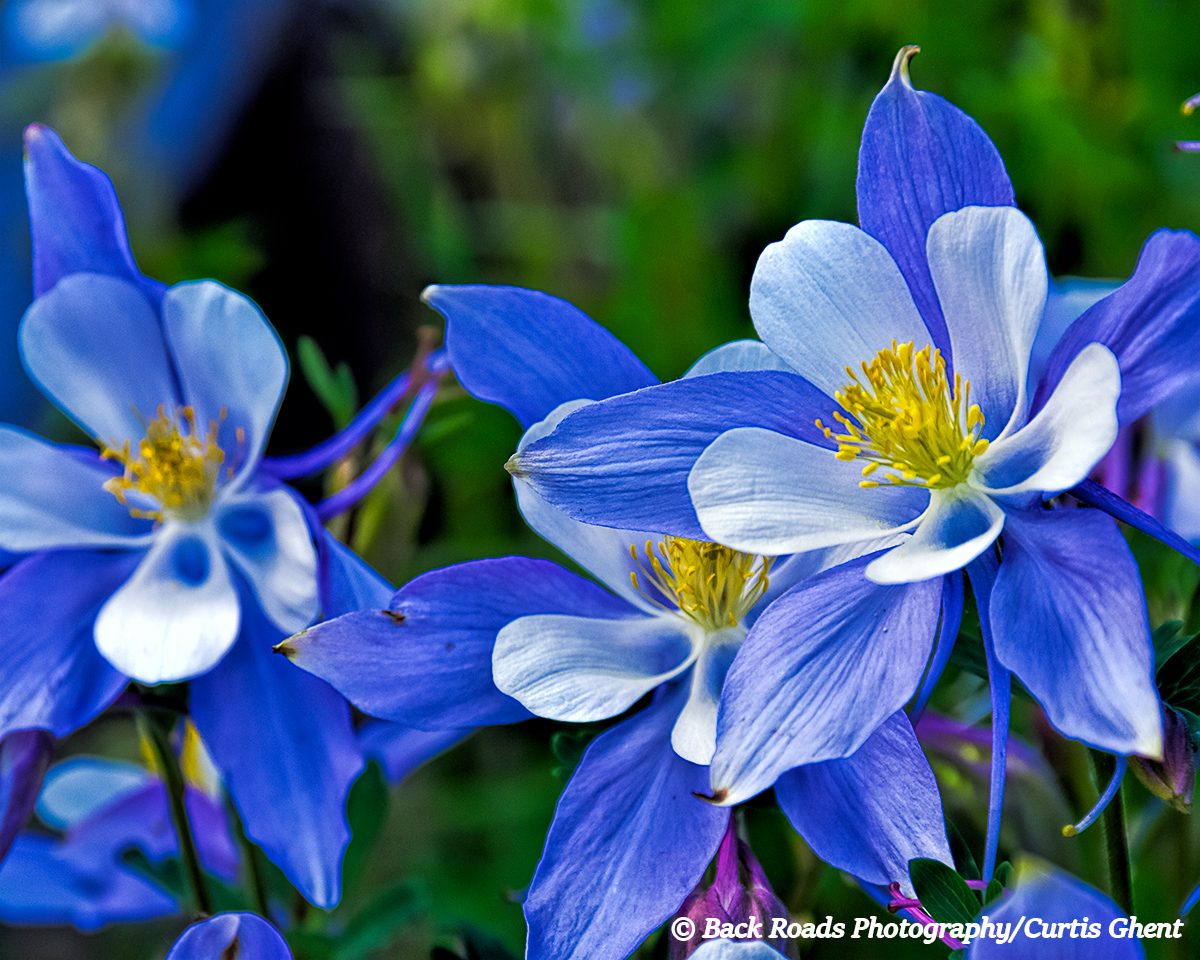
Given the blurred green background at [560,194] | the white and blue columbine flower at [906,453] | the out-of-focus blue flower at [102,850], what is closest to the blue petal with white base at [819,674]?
the white and blue columbine flower at [906,453]

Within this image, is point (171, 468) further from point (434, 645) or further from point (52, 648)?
point (434, 645)

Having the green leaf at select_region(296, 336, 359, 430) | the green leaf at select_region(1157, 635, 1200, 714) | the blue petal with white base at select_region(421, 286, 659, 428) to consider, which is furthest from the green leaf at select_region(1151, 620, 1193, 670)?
the green leaf at select_region(296, 336, 359, 430)

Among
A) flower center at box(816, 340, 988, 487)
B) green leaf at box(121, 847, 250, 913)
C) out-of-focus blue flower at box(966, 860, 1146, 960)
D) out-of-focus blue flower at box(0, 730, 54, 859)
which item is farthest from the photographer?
green leaf at box(121, 847, 250, 913)

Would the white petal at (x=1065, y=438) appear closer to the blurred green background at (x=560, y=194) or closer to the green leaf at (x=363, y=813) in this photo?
the blurred green background at (x=560, y=194)

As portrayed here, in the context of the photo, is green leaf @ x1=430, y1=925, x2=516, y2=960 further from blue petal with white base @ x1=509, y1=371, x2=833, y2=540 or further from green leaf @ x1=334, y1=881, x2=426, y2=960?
blue petal with white base @ x1=509, y1=371, x2=833, y2=540

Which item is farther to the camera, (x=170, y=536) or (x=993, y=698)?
(x=170, y=536)

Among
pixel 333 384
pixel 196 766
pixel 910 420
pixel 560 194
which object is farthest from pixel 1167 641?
pixel 560 194
